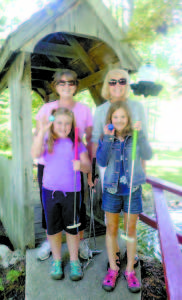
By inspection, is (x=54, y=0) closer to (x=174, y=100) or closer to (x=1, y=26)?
(x=174, y=100)

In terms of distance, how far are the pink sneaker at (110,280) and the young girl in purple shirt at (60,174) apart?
23 cm

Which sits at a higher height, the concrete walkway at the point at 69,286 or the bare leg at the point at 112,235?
the bare leg at the point at 112,235

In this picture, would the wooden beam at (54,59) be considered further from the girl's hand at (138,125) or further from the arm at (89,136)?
the girl's hand at (138,125)

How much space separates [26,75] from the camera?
94.1 inches

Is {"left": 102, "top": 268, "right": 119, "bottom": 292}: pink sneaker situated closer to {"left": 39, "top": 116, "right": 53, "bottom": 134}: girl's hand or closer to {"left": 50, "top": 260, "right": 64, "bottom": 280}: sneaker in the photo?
{"left": 50, "top": 260, "right": 64, "bottom": 280}: sneaker

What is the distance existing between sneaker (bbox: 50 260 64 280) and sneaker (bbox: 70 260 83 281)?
3.5 inches

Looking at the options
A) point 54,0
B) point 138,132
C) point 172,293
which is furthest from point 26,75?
point 172,293

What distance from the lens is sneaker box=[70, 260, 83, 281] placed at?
214cm

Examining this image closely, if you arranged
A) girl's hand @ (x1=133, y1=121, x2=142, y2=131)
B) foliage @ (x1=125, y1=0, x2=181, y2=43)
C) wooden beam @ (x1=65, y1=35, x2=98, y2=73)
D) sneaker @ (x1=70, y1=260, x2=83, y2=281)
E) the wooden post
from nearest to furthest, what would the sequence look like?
1. foliage @ (x1=125, y1=0, x2=181, y2=43)
2. girl's hand @ (x1=133, y1=121, x2=142, y2=131)
3. sneaker @ (x1=70, y1=260, x2=83, y2=281)
4. the wooden post
5. wooden beam @ (x1=65, y1=35, x2=98, y2=73)

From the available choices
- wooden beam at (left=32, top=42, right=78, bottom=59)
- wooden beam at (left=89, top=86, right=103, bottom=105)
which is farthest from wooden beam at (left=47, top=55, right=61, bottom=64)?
wooden beam at (left=89, top=86, right=103, bottom=105)

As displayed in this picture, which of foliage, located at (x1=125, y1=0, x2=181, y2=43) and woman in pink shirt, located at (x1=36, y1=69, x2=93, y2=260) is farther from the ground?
foliage, located at (x1=125, y1=0, x2=181, y2=43)

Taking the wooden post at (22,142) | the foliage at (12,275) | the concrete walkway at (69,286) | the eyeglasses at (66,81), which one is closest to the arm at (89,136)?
the eyeglasses at (66,81)

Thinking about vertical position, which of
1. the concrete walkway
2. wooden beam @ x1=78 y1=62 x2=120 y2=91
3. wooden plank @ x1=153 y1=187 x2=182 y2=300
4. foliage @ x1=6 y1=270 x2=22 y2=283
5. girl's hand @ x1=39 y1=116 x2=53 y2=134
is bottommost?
foliage @ x1=6 y1=270 x2=22 y2=283

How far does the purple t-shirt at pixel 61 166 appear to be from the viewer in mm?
1966
